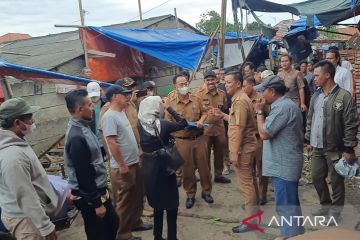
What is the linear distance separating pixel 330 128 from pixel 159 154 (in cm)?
180

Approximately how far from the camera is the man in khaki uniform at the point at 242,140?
4.03 m

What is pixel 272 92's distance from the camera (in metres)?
3.46

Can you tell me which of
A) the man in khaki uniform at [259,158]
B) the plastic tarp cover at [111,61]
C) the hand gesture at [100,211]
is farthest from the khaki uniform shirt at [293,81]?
the plastic tarp cover at [111,61]

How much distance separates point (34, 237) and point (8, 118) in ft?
2.75

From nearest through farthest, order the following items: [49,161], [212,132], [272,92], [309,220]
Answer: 1. [309,220]
2. [272,92]
3. [212,132]
4. [49,161]

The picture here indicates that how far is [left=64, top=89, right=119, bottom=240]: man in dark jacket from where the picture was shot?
2.87 metres

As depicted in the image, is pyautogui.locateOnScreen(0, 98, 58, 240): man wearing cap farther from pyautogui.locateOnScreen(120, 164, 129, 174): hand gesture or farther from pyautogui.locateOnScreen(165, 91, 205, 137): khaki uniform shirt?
pyautogui.locateOnScreen(165, 91, 205, 137): khaki uniform shirt

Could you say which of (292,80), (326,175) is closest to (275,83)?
(326,175)

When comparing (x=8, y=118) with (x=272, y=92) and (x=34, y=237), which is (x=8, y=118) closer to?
(x=34, y=237)

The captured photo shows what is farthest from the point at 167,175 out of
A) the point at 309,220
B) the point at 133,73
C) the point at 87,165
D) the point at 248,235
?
the point at 133,73

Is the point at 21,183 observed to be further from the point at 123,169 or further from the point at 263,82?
the point at 263,82

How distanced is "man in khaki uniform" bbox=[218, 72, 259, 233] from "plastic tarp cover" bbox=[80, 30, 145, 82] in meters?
5.61

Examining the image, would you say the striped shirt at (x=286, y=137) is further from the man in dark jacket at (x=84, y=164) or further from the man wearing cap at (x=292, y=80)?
the man wearing cap at (x=292, y=80)

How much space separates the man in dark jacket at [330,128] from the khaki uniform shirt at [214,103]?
1.71 m
